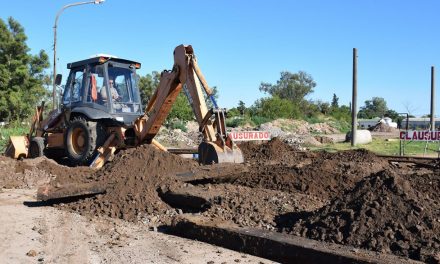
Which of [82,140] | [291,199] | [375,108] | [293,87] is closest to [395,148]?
Result: [82,140]

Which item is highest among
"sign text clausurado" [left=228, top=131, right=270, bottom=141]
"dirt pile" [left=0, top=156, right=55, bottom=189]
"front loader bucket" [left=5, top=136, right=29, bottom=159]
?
"sign text clausurado" [left=228, top=131, right=270, bottom=141]

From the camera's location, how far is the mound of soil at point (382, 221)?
15.6 feet

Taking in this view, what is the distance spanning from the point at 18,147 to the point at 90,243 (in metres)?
9.32

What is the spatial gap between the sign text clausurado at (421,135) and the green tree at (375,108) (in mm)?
102619

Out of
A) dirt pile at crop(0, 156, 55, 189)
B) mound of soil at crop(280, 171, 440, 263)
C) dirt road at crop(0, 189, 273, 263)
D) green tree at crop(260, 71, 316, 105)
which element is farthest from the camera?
green tree at crop(260, 71, 316, 105)

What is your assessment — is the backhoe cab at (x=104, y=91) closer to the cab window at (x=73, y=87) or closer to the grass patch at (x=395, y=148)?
the cab window at (x=73, y=87)

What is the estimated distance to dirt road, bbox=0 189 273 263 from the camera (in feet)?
17.8

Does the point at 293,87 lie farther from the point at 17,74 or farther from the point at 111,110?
the point at 111,110

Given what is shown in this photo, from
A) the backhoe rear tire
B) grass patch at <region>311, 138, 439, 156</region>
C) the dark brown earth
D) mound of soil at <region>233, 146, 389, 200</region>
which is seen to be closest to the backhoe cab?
the backhoe rear tire

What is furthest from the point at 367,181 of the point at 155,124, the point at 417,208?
the point at 155,124

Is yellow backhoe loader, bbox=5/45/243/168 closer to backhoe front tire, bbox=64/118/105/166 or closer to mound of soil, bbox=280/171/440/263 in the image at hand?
backhoe front tire, bbox=64/118/105/166

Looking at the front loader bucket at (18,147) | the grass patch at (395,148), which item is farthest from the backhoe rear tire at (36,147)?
the grass patch at (395,148)

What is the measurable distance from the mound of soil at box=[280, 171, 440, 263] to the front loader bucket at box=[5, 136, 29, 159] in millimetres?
10583

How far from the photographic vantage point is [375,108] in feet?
403
